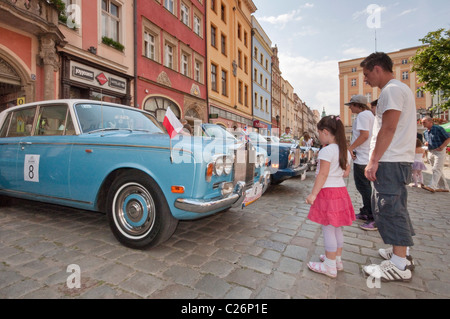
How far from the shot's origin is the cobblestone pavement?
1855mm

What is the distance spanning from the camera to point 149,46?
12430mm

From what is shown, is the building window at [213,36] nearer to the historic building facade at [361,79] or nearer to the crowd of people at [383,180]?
the crowd of people at [383,180]

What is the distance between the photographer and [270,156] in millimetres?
5410

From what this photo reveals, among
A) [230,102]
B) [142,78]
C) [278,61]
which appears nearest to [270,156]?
[142,78]

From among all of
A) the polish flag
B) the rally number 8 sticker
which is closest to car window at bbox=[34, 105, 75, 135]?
the rally number 8 sticker

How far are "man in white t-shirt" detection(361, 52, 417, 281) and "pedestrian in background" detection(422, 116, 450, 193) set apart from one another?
5.30 metres

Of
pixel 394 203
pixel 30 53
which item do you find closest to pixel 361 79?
pixel 30 53

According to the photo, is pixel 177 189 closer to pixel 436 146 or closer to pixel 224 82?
pixel 436 146

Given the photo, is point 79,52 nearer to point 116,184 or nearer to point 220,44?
point 116,184

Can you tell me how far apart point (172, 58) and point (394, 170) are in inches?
558

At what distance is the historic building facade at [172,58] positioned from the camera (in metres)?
11.8

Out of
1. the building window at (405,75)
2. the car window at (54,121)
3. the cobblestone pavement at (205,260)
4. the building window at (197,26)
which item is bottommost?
the cobblestone pavement at (205,260)

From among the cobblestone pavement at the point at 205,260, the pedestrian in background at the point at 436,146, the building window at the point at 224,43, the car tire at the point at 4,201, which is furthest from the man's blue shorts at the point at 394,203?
the building window at the point at 224,43

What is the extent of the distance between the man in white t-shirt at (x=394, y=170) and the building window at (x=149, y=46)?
12.5 metres
